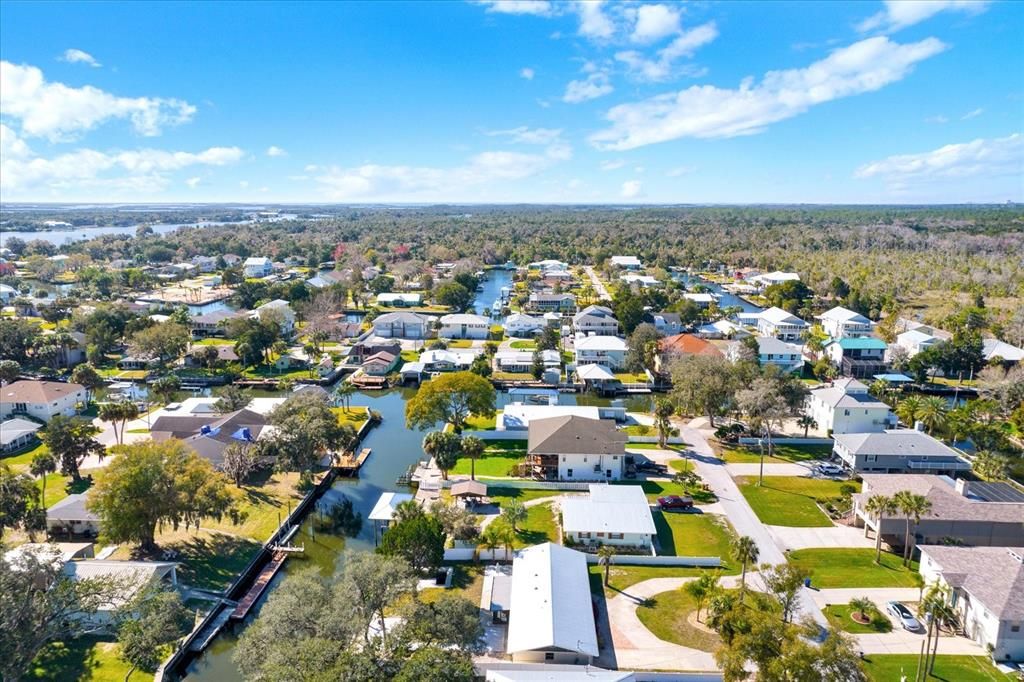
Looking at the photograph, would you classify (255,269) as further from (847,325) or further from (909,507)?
(909,507)

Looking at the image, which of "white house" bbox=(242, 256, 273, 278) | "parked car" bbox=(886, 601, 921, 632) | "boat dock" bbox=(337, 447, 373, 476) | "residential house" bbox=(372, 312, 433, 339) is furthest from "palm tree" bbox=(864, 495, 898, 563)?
"white house" bbox=(242, 256, 273, 278)

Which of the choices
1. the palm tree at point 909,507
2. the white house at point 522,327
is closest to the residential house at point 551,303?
the white house at point 522,327

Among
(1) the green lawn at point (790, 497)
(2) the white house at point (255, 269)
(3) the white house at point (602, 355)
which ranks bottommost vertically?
(1) the green lawn at point (790, 497)

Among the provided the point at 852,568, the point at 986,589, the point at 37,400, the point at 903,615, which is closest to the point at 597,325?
the point at 852,568

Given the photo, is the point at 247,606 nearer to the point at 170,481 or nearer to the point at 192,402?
the point at 170,481

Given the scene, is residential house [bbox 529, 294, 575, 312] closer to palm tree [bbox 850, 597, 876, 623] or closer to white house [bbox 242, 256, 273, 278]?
white house [bbox 242, 256, 273, 278]

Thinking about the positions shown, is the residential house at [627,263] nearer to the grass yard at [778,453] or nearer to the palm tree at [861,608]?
the grass yard at [778,453]
